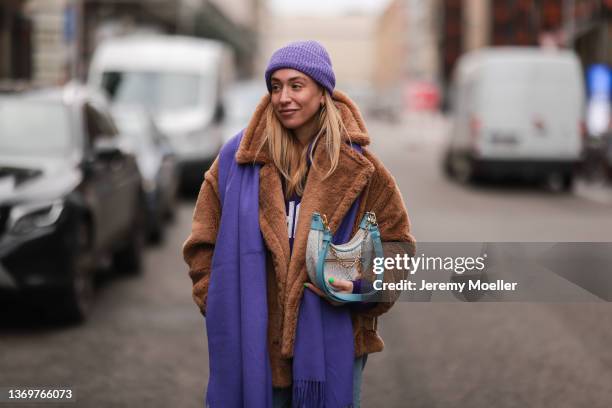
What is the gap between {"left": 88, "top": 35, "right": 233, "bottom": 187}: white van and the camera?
1677 centimetres

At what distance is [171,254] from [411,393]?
5816mm

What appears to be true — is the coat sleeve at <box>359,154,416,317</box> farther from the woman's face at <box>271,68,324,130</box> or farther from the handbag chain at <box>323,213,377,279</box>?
the woman's face at <box>271,68,324,130</box>

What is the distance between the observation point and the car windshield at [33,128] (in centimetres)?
770

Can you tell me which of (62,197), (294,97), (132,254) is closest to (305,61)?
(294,97)

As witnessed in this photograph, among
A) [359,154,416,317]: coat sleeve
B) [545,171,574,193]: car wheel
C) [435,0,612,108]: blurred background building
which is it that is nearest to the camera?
[359,154,416,317]: coat sleeve

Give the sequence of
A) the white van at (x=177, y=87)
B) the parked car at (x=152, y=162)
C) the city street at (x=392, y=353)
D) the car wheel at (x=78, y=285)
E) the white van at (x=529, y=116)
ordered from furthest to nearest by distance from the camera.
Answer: the white van at (x=529, y=116)
the white van at (x=177, y=87)
the parked car at (x=152, y=162)
the car wheel at (x=78, y=285)
the city street at (x=392, y=353)

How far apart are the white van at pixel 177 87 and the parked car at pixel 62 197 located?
7272 millimetres

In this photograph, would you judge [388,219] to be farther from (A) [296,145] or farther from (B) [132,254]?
(B) [132,254]

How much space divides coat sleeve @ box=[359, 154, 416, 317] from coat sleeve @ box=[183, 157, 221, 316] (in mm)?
425

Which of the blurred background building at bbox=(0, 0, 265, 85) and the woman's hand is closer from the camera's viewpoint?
the woman's hand

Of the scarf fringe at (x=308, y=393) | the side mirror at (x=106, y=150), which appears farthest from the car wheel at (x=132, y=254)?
the scarf fringe at (x=308, y=393)

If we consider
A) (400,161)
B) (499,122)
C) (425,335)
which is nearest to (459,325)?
(425,335)

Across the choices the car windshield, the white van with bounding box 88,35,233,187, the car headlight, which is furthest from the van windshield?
the car headlight

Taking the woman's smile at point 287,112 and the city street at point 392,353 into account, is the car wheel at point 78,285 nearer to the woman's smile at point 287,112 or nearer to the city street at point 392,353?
the city street at point 392,353
